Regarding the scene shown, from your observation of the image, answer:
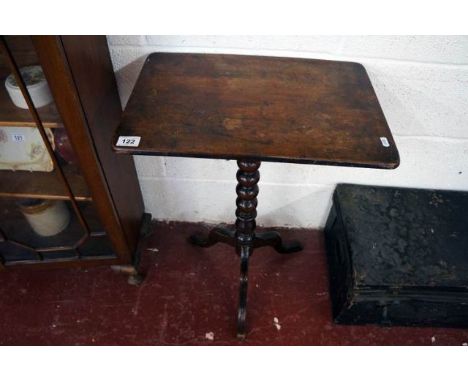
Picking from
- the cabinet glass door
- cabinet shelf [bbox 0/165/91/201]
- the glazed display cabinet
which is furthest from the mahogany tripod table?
cabinet shelf [bbox 0/165/91/201]

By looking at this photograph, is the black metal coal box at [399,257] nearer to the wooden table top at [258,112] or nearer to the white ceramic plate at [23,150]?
the wooden table top at [258,112]

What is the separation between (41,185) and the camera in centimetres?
122

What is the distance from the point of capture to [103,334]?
4.36 ft

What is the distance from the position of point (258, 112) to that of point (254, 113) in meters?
0.01

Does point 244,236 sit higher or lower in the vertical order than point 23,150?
lower

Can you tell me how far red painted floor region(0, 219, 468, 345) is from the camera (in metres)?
1.33

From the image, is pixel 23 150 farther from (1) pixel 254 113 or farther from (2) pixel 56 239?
(1) pixel 254 113

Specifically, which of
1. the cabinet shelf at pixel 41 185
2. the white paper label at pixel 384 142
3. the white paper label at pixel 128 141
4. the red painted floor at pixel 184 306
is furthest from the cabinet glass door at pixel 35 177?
the white paper label at pixel 384 142

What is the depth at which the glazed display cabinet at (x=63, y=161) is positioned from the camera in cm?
86

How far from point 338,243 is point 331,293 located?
22 cm

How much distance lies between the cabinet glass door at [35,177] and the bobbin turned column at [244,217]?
51 cm

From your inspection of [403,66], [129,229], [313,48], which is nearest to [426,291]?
[403,66]

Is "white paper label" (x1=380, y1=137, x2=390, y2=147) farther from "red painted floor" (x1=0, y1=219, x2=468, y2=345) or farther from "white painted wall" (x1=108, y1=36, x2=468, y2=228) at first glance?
"red painted floor" (x1=0, y1=219, x2=468, y2=345)

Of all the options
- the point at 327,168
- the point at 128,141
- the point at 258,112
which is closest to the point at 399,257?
the point at 327,168
